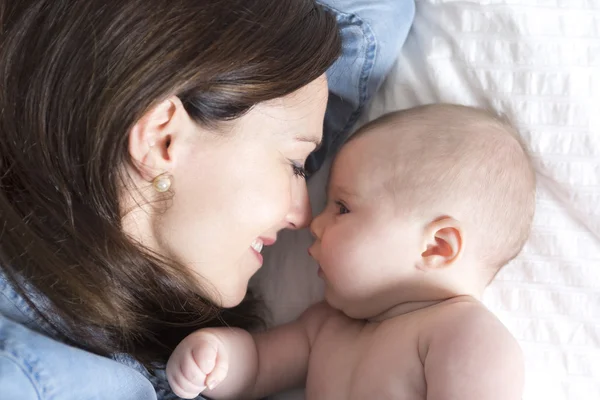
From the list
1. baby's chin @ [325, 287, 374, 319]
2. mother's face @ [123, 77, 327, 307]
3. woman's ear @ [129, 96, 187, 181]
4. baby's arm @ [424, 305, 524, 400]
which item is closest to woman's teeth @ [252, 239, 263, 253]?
mother's face @ [123, 77, 327, 307]

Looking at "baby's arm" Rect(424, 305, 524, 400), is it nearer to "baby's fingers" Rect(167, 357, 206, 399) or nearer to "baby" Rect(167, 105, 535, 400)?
"baby" Rect(167, 105, 535, 400)

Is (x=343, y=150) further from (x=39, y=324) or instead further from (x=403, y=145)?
(x=39, y=324)

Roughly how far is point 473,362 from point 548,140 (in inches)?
18.3

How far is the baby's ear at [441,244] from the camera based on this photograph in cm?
112

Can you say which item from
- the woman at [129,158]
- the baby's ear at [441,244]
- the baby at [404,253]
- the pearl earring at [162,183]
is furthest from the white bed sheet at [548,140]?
the pearl earring at [162,183]

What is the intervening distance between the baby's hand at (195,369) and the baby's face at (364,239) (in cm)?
25

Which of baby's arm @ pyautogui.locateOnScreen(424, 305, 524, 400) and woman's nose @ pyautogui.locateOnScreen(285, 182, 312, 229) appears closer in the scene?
baby's arm @ pyautogui.locateOnScreen(424, 305, 524, 400)

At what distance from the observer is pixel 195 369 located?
1.06 meters

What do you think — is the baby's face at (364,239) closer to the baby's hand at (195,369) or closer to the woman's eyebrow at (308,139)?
the woman's eyebrow at (308,139)

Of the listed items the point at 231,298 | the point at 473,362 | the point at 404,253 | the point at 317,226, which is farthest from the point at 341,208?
the point at 473,362

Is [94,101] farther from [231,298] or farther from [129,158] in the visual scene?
[231,298]

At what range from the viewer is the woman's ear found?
978 millimetres

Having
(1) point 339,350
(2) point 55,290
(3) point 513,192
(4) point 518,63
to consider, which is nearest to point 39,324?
(2) point 55,290

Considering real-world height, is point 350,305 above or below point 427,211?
below
